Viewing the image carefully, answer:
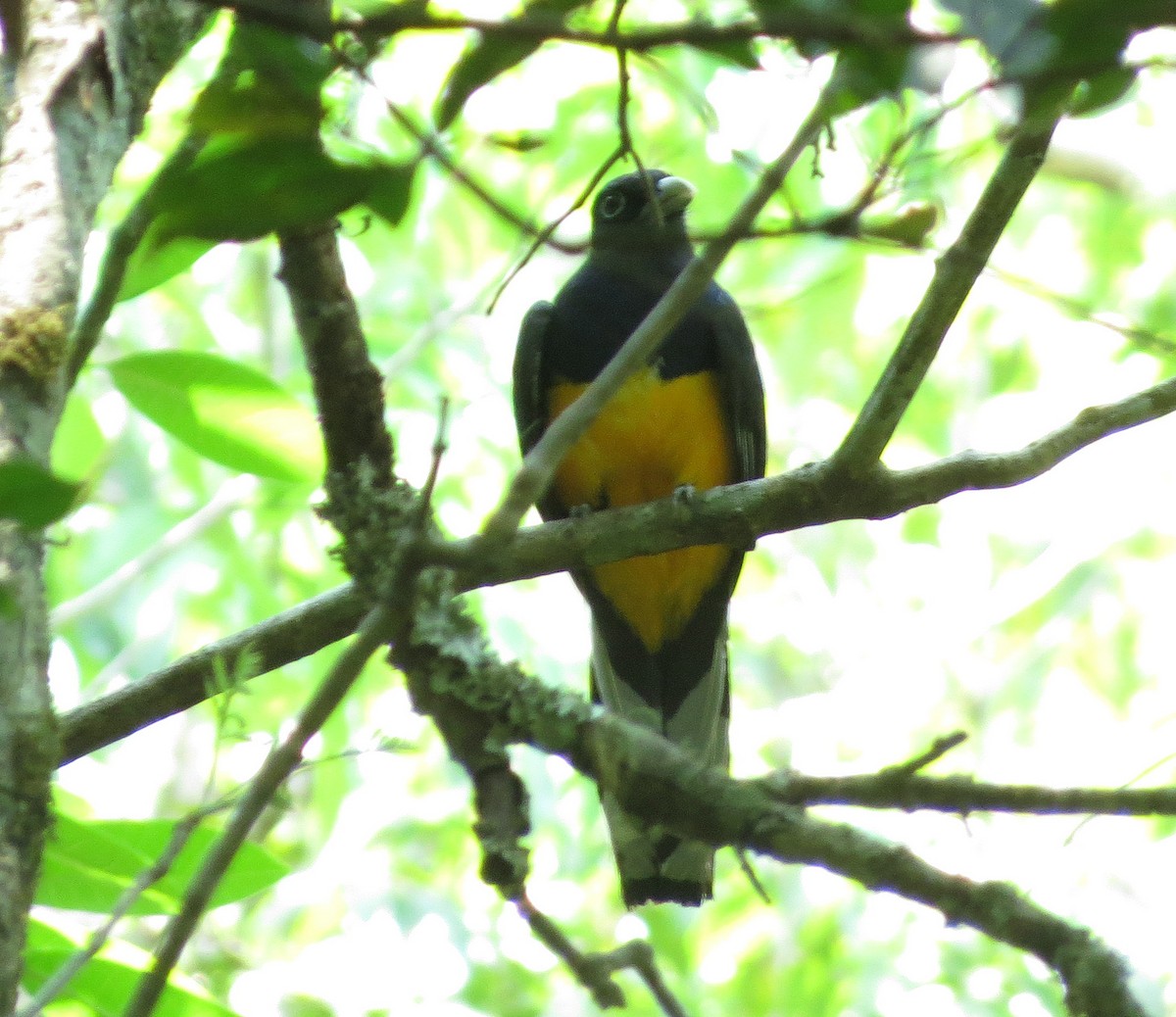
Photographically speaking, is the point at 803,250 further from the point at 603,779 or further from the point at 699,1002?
the point at 603,779

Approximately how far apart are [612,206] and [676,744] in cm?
212

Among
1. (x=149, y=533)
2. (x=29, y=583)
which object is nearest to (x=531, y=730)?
(x=29, y=583)

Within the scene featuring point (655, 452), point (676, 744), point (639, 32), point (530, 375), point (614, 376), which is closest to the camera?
point (639, 32)

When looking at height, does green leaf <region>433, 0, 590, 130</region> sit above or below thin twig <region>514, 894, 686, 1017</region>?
above

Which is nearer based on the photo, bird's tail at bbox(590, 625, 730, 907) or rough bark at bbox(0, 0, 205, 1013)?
rough bark at bbox(0, 0, 205, 1013)

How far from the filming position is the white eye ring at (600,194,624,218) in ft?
15.9

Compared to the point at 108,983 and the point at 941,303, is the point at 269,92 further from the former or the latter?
the point at 108,983

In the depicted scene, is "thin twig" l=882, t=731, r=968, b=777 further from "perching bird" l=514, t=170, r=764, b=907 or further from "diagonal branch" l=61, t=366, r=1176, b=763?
"perching bird" l=514, t=170, r=764, b=907

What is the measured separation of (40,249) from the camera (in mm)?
1874

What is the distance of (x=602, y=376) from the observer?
144 centimetres

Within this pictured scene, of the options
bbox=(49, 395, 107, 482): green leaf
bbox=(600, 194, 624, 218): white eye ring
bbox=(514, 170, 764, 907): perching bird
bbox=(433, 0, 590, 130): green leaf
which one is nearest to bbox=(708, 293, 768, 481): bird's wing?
bbox=(514, 170, 764, 907): perching bird

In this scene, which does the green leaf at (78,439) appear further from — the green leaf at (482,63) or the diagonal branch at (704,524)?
the green leaf at (482,63)

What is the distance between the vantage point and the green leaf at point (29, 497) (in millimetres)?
987

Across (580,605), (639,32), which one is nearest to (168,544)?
(580,605)
